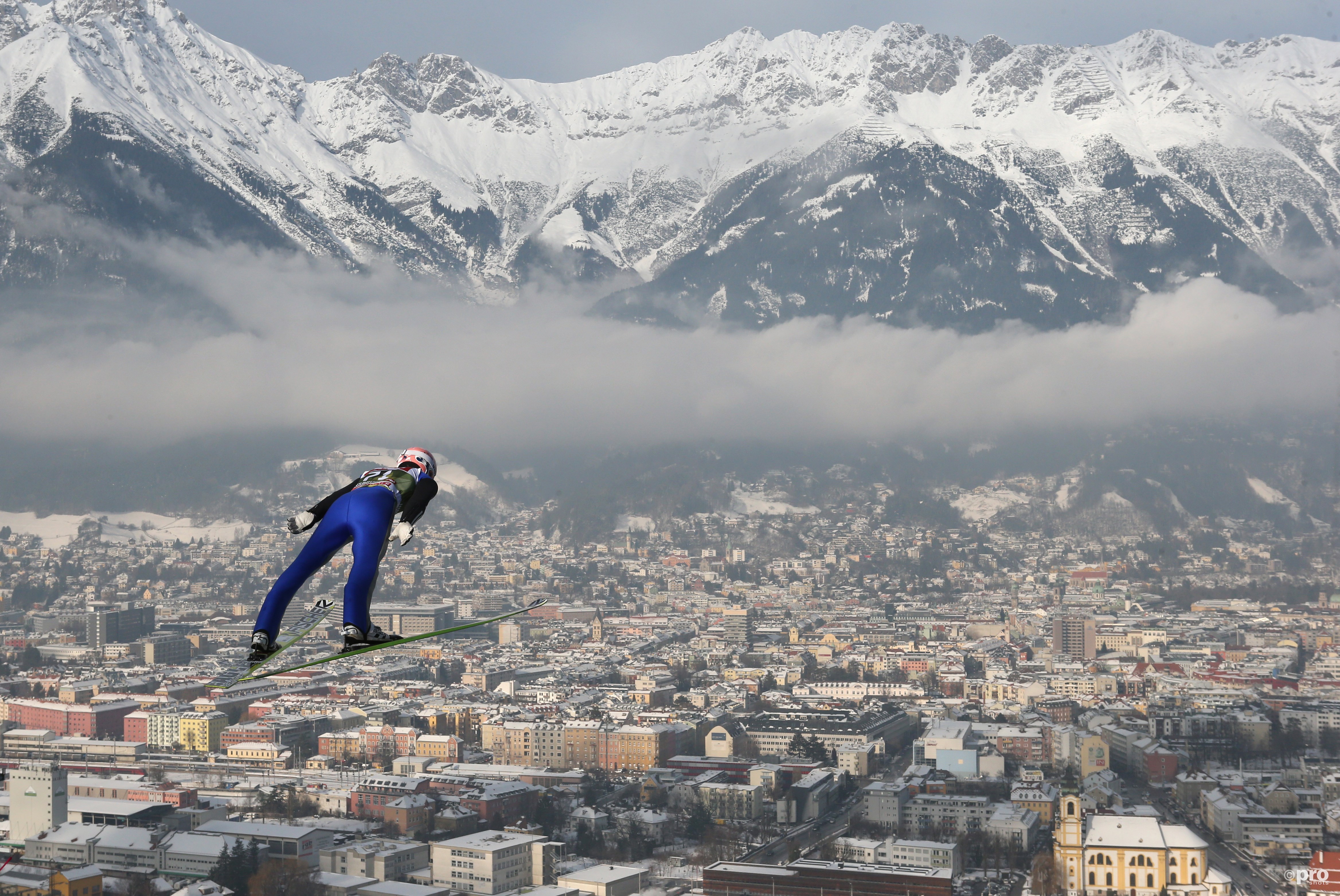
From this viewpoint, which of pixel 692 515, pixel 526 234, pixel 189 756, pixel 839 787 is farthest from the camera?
pixel 526 234

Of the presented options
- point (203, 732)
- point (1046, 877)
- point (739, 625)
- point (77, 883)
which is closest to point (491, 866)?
point (77, 883)

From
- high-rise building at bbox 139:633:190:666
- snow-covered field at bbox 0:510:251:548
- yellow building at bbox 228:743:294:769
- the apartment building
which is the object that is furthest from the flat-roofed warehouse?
snow-covered field at bbox 0:510:251:548

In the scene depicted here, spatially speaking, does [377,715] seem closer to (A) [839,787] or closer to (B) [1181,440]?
(A) [839,787]

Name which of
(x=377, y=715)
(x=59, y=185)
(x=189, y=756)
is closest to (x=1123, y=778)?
(x=377, y=715)

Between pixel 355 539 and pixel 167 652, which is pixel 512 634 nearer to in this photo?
pixel 167 652

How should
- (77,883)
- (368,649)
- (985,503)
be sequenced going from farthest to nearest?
(985,503) → (77,883) → (368,649)

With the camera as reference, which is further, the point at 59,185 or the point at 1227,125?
the point at 1227,125
